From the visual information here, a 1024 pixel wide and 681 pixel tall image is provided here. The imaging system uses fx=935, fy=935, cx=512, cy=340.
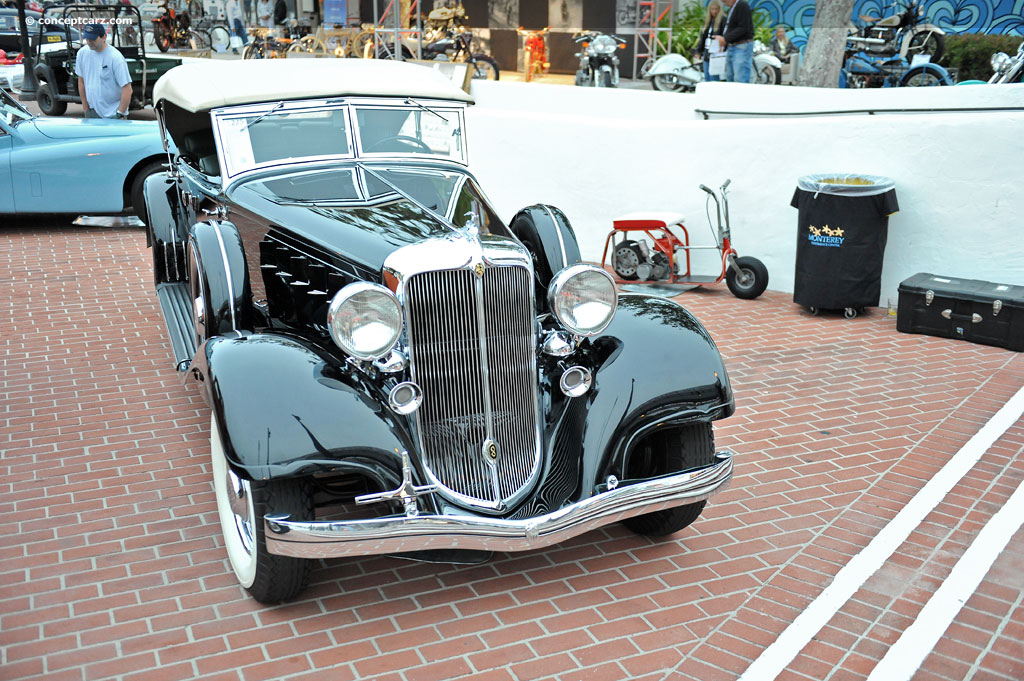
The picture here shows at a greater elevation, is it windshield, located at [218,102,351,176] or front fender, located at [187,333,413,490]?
windshield, located at [218,102,351,176]

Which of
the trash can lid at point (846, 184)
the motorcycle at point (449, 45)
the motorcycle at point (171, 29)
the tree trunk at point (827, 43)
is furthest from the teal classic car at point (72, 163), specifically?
the motorcycle at point (171, 29)

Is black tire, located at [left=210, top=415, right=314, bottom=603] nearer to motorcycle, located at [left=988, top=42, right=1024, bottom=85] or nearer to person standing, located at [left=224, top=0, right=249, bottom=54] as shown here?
motorcycle, located at [left=988, top=42, right=1024, bottom=85]

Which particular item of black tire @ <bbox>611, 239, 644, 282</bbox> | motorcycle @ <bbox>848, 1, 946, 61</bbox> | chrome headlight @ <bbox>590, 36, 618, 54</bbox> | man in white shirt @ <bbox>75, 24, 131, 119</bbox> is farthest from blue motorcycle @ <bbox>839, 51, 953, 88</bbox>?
man in white shirt @ <bbox>75, 24, 131, 119</bbox>

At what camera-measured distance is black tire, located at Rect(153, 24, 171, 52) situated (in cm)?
2300

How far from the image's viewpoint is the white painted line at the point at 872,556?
11.2ft

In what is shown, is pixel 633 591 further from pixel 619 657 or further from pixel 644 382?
pixel 644 382

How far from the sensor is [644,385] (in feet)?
12.9

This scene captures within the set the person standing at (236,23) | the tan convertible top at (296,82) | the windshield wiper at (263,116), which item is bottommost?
the windshield wiper at (263,116)

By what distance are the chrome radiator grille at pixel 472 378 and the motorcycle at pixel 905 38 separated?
12677mm

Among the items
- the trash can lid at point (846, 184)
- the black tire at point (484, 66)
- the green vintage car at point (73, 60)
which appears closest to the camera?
the trash can lid at point (846, 184)

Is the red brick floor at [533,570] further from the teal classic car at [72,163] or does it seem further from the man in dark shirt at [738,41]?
the man in dark shirt at [738,41]

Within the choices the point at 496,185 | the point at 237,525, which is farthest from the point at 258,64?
the point at 496,185

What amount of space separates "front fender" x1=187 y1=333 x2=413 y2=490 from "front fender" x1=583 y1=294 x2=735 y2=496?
80 centimetres

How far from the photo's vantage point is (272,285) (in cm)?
468
